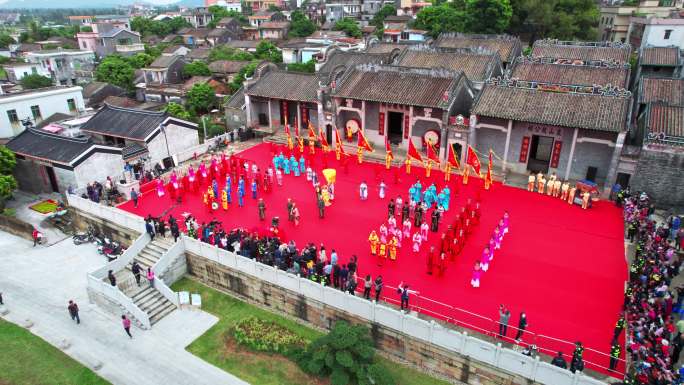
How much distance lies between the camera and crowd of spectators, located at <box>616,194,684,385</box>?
37.6 feet

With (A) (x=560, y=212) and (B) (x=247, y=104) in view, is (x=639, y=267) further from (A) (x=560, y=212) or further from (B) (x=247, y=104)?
(B) (x=247, y=104)

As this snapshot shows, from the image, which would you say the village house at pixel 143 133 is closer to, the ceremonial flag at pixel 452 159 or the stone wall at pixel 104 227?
the stone wall at pixel 104 227

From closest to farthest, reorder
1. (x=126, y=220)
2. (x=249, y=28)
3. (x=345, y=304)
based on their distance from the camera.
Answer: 1. (x=345, y=304)
2. (x=126, y=220)
3. (x=249, y=28)

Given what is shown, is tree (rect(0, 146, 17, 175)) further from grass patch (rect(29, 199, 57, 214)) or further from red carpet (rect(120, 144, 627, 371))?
red carpet (rect(120, 144, 627, 371))

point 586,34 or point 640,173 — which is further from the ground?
point 586,34

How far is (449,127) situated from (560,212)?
25.6 feet

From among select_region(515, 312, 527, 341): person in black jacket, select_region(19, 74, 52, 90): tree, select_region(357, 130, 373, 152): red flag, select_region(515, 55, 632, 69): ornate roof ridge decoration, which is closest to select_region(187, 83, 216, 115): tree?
select_region(19, 74, 52, 90): tree

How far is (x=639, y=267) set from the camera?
1529 centimetres

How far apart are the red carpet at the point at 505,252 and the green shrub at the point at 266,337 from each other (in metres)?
3.52

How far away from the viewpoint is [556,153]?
2438 cm

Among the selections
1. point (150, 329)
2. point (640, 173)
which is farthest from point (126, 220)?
point (640, 173)

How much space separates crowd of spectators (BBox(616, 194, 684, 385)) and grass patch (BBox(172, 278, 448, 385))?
5.33m

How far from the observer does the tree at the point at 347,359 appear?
511 inches

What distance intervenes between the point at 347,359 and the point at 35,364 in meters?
10.2
